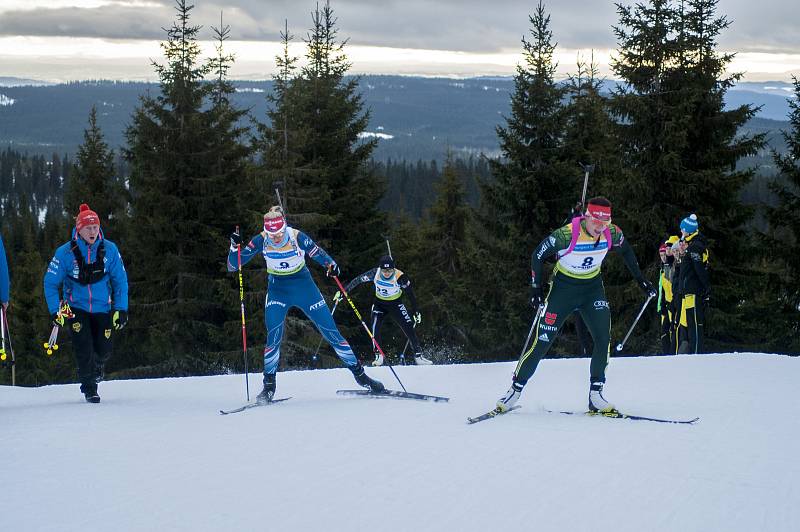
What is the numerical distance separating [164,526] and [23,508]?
1.04m

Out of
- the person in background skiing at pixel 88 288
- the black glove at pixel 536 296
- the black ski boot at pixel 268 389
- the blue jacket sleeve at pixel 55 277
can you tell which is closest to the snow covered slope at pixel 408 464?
the black ski boot at pixel 268 389

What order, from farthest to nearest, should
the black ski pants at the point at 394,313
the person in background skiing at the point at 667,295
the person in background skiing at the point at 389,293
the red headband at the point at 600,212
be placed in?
1. the black ski pants at the point at 394,313
2. the person in background skiing at the point at 389,293
3. the person in background skiing at the point at 667,295
4. the red headband at the point at 600,212

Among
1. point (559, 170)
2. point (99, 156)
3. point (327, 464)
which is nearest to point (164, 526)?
point (327, 464)

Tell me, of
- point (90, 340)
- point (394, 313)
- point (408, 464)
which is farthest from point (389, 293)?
point (408, 464)

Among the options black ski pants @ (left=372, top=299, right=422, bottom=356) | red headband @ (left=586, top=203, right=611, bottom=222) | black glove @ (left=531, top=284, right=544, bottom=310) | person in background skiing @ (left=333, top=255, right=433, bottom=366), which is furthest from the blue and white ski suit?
black ski pants @ (left=372, top=299, right=422, bottom=356)

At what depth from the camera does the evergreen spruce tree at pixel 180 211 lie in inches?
1037

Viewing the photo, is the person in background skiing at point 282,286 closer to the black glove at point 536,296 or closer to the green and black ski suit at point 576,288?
the black glove at point 536,296

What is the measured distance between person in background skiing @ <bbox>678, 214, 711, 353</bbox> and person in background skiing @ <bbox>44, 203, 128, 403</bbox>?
857cm

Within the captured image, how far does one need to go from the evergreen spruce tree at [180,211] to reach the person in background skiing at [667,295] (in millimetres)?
16406

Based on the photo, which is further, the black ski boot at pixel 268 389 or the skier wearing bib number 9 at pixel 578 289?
the black ski boot at pixel 268 389

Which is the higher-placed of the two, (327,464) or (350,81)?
(350,81)

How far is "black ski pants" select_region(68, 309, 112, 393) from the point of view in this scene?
319 inches

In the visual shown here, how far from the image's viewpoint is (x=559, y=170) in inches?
893

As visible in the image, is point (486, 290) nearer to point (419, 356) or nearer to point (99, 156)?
point (419, 356)
